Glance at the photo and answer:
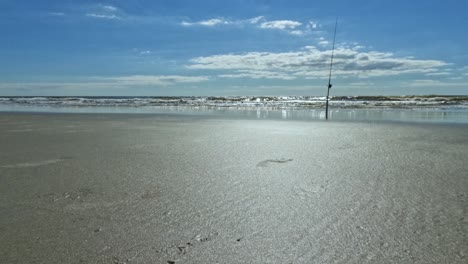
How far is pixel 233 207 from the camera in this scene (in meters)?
3.17

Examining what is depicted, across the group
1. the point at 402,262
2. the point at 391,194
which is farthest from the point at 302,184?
the point at 402,262

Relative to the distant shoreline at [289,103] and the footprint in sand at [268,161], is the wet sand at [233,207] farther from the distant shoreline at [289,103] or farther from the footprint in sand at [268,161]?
the distant shoreline at [289,103]

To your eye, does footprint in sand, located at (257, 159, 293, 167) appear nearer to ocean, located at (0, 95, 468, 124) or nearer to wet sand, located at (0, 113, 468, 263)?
wet sand, located at (0, 113, 468, 263)

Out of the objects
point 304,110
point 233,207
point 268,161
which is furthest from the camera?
point 304,110

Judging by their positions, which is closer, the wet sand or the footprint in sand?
the wet sand

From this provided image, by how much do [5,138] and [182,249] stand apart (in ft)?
25.0

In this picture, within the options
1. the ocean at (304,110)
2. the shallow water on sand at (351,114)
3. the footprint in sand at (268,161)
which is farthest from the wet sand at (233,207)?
the ocean at (304,110)

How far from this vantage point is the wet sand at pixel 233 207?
2.31 m

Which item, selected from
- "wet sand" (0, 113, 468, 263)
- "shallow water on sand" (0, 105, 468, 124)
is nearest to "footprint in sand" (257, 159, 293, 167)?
"wet sand" (0, 113, 468, 263)

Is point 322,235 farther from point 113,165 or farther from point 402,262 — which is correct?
point 113,165

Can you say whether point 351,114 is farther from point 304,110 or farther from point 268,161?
point 268,161

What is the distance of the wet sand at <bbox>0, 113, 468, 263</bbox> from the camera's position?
2.31m

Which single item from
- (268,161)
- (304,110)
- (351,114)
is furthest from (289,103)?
(268,161)

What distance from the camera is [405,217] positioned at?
9.51 ft
